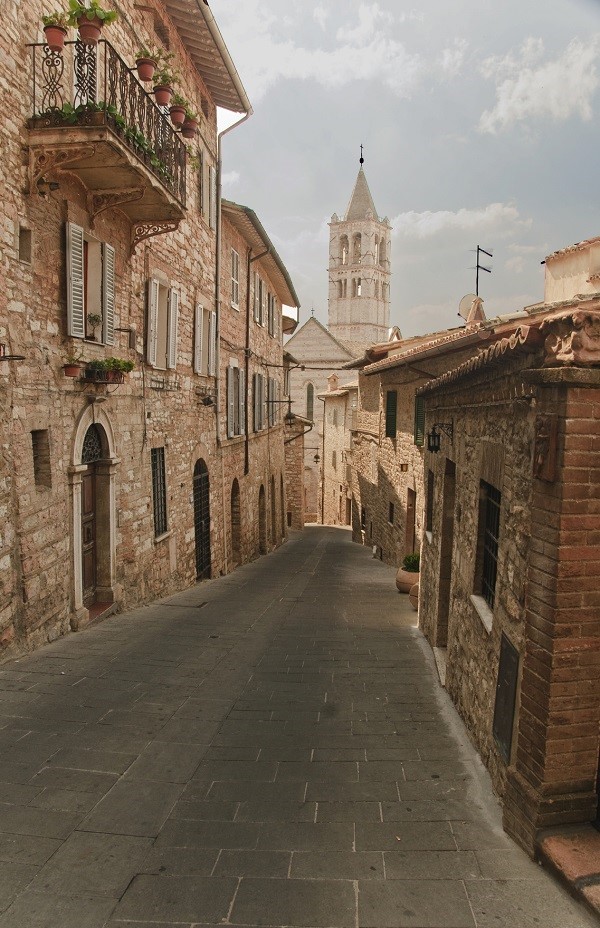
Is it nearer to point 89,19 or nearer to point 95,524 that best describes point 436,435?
point 95,524

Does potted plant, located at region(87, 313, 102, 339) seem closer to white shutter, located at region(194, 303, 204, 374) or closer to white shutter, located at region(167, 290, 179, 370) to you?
white shutter, located at region(167, 290, 179, 370)

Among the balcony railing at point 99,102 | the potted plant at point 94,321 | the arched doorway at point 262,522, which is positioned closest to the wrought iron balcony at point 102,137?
the balcony railing at point 99,102

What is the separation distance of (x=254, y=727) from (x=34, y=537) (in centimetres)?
339

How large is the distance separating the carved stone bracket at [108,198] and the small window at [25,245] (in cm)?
160

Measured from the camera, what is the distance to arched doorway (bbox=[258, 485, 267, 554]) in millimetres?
23031

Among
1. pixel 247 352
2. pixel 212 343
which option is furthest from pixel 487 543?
pixel 247 352

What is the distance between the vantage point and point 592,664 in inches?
148

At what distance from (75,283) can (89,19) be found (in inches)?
111

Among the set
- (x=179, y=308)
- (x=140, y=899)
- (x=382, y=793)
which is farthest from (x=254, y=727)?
(x=179, y=308)

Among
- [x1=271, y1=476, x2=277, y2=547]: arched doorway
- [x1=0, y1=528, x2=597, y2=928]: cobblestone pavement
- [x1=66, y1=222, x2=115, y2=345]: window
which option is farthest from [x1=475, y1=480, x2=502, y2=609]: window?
[x1=271, y1=476, x2=277, y2=547]: arched doorway

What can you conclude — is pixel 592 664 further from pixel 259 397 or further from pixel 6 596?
pixel 259 397

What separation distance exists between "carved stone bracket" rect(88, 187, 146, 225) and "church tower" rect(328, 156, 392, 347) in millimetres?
62438

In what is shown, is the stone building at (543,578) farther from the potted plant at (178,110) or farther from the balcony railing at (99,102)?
the potted plant at (178,110)

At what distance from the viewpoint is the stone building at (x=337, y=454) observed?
108ft
